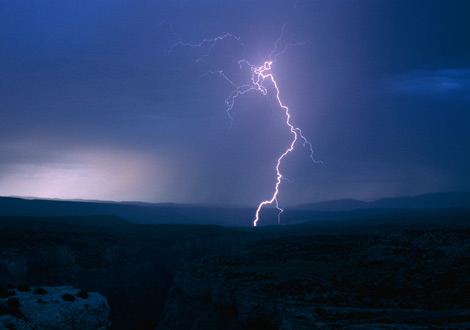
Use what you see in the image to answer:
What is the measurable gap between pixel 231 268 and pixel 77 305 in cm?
1946

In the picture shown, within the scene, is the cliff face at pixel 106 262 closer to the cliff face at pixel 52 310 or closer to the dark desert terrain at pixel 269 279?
the dark desert terrain at pixel 269 279

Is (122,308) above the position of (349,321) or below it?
below

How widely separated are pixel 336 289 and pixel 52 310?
17546 millimetres

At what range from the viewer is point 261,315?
27.3 metres

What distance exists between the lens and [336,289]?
28.9m

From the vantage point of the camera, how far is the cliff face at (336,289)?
2162cm

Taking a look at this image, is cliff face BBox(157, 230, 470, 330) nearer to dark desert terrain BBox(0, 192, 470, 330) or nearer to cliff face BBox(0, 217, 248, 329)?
dark desert terrain BBox(0, 192, 470, 330)

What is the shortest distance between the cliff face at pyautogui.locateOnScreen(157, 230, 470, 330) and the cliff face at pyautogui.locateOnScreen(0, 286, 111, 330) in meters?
8.65

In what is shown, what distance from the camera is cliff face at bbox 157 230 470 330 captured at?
2162 cm

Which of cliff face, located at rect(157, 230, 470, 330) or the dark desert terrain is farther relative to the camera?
the dark desert terrain

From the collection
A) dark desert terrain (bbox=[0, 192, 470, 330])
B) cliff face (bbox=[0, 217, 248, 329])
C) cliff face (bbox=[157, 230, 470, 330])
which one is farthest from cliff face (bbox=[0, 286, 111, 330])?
cliff face (bbox=[0, 217, 248, 329])

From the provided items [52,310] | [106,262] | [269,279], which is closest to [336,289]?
[269,279]

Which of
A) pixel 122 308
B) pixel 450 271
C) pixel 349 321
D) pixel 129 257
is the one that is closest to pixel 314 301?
pixel 349 321

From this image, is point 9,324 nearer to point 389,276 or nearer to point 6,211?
point 389,276
